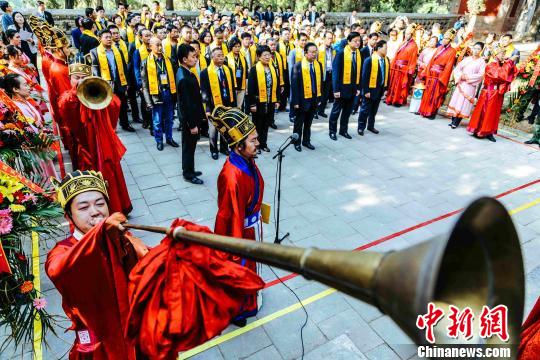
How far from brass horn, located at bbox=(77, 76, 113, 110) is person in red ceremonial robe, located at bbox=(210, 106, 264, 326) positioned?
59.2 inches

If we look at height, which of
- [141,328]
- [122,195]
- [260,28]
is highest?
[260,28]

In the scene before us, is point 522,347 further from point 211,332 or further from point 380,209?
point 380,209

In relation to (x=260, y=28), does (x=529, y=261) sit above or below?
below

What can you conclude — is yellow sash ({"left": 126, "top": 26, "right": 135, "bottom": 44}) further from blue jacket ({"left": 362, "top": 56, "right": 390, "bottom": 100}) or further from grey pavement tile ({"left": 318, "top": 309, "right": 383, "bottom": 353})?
grey pavement tile ({"left": 318, "top": 309, "right": 383, "bottom": 353})

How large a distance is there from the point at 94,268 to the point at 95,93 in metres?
3.10

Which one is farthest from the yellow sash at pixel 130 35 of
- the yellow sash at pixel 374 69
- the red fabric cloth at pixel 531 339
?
the red fabric cloth at pixel 531 339

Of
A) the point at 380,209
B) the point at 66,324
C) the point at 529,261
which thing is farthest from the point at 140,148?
the point at 529,261

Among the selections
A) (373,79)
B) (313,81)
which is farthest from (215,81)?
(373,79)

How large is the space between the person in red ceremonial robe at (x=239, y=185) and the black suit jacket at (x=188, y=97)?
2.36 metres

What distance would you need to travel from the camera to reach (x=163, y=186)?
5.82 m

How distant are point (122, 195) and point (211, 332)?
398 cm

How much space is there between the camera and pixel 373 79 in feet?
25.8

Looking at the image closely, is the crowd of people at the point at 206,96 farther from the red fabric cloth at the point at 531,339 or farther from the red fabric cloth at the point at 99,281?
the red fabric cloth at the point at 531,339

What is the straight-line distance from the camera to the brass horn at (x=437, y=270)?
0.57 metres
